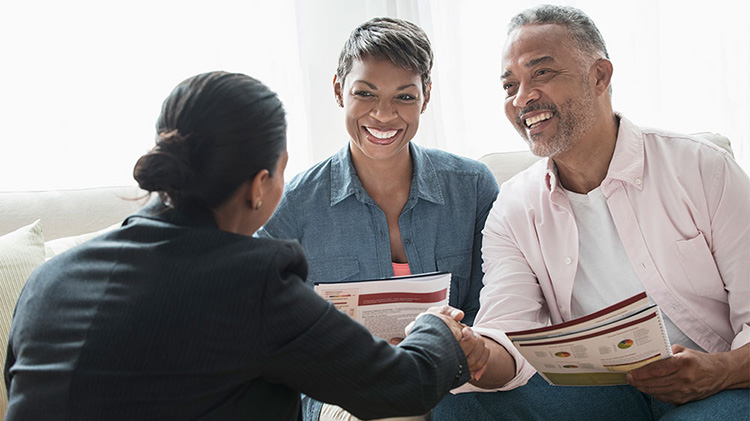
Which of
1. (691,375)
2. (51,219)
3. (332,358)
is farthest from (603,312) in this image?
(51,219)

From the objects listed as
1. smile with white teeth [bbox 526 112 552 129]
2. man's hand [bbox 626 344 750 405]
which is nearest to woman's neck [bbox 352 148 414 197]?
smile with white teeth [bbox 526 112 552 129]

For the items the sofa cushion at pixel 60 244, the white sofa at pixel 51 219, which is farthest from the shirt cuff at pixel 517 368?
the sofa cushion at pixel 60 244

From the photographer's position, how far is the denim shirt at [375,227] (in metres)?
1.89

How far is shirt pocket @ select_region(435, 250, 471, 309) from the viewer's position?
1908 mm

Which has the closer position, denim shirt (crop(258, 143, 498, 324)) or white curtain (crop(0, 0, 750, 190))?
denim shirt (crop(258, 143, 498, 324))

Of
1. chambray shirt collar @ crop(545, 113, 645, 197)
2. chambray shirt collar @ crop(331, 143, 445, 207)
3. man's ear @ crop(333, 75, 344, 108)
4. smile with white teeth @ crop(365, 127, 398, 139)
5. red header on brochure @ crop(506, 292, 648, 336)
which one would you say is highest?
man's ear @ crop(333, 75, 344, 108)

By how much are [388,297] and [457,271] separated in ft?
1.51

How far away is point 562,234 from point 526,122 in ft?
0.97

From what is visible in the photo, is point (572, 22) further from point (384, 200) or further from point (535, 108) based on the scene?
point (384, 200)

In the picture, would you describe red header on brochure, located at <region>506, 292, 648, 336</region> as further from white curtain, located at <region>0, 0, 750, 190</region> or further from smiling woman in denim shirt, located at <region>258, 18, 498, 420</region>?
white curtain, located at <region>0, 0, 750, 190</region>

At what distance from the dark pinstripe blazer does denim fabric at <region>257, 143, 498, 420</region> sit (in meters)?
0.86

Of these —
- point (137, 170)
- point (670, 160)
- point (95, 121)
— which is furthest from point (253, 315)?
point (95, 121)

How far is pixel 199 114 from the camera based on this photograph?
994 millimetres

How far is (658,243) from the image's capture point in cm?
154
